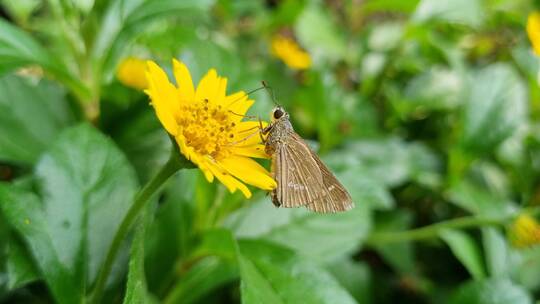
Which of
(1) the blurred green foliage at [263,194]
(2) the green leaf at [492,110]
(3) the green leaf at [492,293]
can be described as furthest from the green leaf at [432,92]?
(3) the green leaf at [492,293]

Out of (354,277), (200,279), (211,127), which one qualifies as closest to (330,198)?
(211,127)

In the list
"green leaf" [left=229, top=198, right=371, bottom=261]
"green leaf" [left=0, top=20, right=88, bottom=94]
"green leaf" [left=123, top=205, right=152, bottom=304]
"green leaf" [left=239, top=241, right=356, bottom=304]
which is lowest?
"green leaf" [left=229, top=198, right=371, bottom=261]

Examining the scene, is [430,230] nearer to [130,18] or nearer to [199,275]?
[199,275]

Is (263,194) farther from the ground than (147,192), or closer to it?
closer to it

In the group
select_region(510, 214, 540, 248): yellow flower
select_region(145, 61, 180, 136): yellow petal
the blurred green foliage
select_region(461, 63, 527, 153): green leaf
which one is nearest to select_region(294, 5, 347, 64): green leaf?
the blurred green foliage

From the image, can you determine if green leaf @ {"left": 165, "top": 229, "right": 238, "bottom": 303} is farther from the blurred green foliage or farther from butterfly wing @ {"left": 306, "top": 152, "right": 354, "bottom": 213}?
butterfly wing @ {"left": 306, "top": 152, "right": 354, "bottom": 213}

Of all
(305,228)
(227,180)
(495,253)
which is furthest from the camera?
(495,253)

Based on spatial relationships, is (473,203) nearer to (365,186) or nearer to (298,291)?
(365,186)
